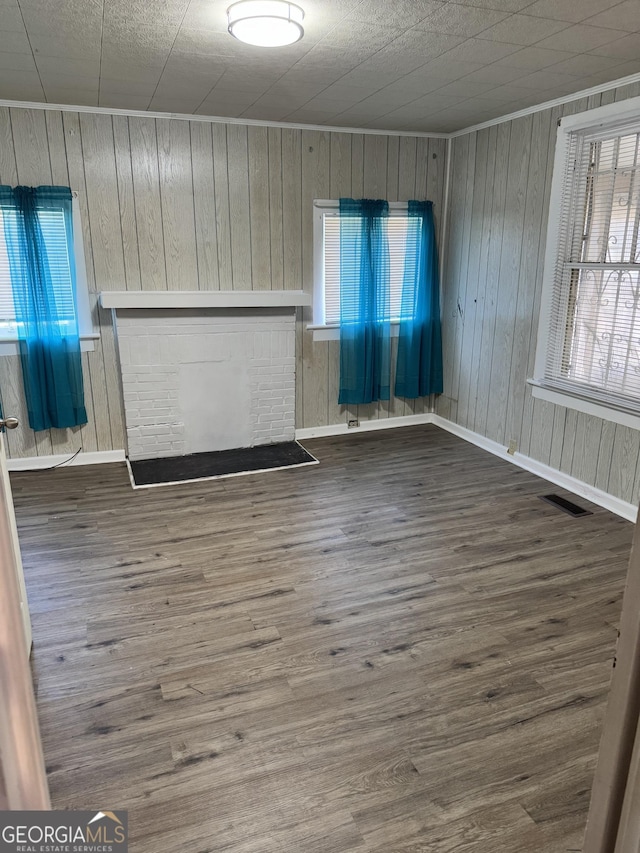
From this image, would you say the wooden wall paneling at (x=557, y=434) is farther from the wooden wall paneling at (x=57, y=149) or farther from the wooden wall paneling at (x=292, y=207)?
the wooden wall paneling at (x=57, y=149)

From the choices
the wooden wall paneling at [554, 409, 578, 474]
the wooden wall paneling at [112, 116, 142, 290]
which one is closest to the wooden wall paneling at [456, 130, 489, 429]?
the wooden wall paneling at [554, 409, 578, 474]

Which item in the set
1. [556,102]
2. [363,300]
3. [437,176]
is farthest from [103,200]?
[556,102]

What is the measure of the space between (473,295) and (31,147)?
11.1 ft

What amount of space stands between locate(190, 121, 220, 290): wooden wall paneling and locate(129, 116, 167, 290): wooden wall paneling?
26cm

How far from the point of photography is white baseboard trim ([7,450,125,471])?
4336 millimetres

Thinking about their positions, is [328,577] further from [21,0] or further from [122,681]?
[21,0]

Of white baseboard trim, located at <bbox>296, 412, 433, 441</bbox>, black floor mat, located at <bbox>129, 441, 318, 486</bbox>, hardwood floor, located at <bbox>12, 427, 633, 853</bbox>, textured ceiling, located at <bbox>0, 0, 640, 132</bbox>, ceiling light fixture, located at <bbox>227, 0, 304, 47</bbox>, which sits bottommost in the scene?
hardwood floor, located at <bbox>12, 427, 633, 853</bbox>

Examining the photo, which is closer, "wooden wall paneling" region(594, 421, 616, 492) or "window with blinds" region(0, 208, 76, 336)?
"wooden wall paneling" region(594, 421, 616, 492)

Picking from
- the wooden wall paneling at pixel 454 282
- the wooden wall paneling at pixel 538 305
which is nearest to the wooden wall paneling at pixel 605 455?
the wooden wall paneling at pixel 538 305

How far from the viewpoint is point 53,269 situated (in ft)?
13.4

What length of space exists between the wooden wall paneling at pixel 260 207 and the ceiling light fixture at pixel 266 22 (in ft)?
6.33

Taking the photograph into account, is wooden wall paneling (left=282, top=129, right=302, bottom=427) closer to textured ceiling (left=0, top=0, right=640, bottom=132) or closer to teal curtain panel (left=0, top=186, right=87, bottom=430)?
textured ceiling (left=0, top=0, right=640, bottom=132)

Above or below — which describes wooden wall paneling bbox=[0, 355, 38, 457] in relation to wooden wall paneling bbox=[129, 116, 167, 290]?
below

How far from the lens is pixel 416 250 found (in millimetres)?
5059
